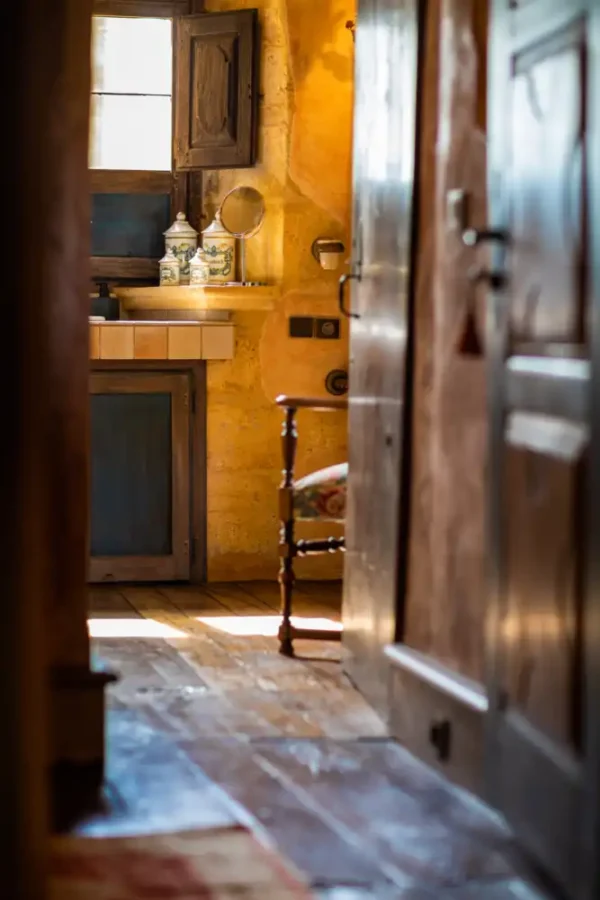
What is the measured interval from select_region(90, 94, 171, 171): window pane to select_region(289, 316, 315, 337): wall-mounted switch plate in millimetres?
899

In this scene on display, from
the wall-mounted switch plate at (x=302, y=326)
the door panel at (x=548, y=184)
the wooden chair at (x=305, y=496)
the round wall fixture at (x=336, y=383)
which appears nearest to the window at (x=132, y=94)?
the wall-mounted switch plate at (x=302, y=326)

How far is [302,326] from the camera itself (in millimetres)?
5582

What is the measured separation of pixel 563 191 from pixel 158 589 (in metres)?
3.47

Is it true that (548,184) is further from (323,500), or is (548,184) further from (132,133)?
(132,133)

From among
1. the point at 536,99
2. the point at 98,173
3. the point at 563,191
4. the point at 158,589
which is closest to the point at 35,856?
the point at 563,191

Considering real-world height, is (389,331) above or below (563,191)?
below

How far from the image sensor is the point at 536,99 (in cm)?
241

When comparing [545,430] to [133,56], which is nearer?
[545,430]

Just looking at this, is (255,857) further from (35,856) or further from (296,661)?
(296,661)

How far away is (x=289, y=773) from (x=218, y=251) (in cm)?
297

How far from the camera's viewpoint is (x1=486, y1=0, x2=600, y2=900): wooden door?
7.16 ft

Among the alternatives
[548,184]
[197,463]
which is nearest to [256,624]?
[197,463]

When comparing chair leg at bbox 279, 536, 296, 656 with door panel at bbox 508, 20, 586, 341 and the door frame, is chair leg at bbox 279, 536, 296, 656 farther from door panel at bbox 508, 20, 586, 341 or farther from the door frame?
the door frame

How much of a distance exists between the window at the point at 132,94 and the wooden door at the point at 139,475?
1.00 metres
